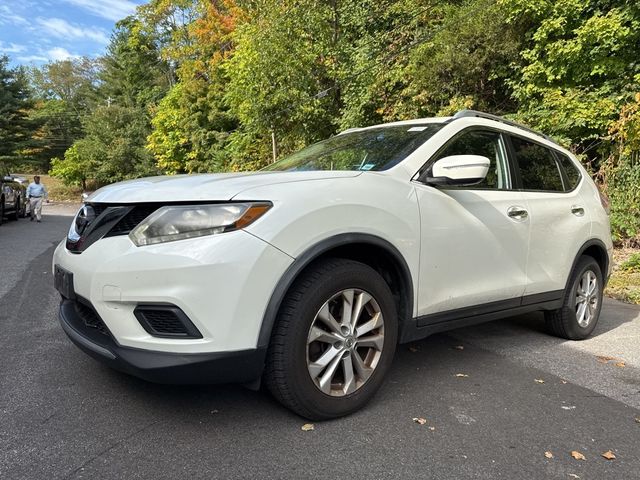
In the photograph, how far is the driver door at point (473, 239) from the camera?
3145mm

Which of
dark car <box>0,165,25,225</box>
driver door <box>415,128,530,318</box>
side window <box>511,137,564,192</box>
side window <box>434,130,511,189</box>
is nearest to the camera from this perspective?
driver door <box>415,128,530,318</box>

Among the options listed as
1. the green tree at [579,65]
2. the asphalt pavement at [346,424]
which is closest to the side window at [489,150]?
the asphalt pavement at [346,424]

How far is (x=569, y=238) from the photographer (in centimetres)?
424

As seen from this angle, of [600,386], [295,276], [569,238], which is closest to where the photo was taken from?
[295,276]

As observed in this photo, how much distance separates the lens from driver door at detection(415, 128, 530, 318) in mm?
3145

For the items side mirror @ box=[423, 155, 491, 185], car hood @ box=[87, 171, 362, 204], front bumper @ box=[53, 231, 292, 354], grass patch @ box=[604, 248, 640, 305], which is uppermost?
Answer: side mirror @ box=[423, 155, 491, 185]

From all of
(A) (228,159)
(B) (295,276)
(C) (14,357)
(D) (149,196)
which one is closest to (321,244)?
(B) (295,276)

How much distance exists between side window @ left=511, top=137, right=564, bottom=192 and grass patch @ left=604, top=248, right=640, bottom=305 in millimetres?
3129

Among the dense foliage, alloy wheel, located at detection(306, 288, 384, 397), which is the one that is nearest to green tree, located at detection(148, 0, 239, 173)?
the dense foliage

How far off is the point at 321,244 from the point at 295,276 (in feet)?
0.74

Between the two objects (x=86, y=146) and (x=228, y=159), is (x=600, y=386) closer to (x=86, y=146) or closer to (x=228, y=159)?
(x=228, y=159)

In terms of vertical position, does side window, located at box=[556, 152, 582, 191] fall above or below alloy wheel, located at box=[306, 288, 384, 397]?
above

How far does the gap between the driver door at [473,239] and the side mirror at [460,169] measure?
5.1 inches

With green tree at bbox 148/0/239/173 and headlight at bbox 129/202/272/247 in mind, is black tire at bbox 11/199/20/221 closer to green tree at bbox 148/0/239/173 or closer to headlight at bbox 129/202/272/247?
green tree at bbox 148/0/239/173
